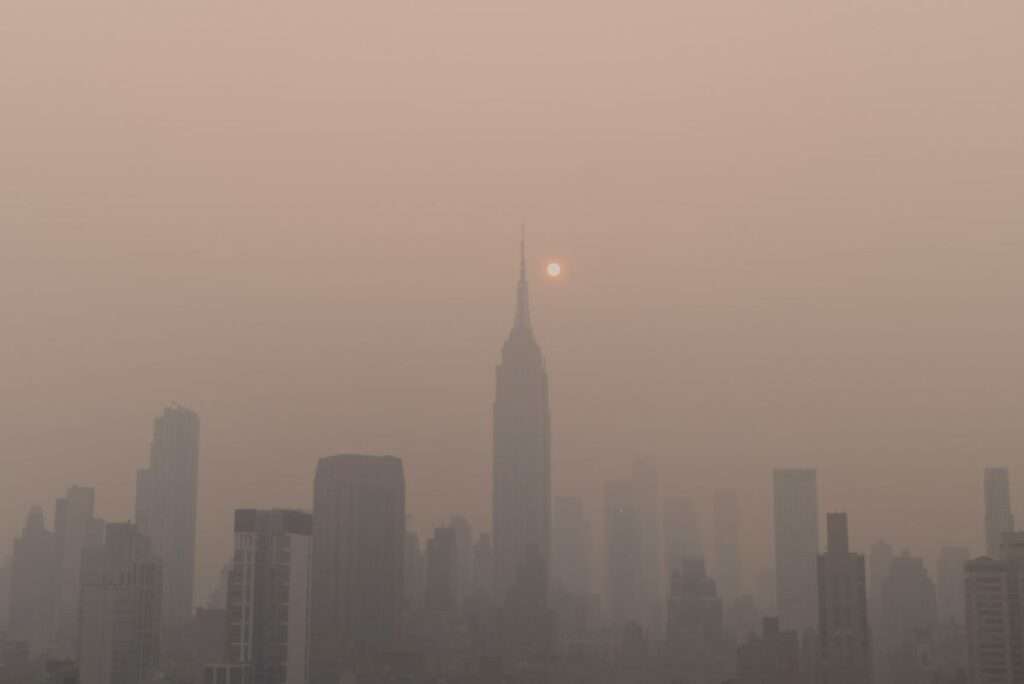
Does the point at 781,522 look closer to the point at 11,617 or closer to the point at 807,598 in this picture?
the point at 807,598

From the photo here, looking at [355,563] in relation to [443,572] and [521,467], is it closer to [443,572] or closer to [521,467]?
[443,572]

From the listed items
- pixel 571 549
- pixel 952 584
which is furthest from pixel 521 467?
pixel 952 584

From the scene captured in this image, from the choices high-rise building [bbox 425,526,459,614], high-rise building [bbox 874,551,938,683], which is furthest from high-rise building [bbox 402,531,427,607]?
high-rise building [bbox 874,551,938,683]

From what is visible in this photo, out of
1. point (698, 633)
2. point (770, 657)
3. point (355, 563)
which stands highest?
point (355, 563)

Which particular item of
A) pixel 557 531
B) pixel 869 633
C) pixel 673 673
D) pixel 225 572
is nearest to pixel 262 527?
pixel 225 572

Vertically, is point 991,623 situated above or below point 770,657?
above

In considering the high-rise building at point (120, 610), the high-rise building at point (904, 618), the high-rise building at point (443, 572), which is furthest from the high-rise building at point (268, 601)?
the high-rise building at point (904, 618)

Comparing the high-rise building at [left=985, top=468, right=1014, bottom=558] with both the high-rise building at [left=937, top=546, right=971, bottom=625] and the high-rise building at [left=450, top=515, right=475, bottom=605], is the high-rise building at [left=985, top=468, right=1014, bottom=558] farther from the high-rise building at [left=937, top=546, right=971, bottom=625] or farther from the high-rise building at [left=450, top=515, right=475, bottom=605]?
the high-rise building at [left=450, top=515, right=475, bottom=605]

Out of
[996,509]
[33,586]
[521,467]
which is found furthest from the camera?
[521,467]
